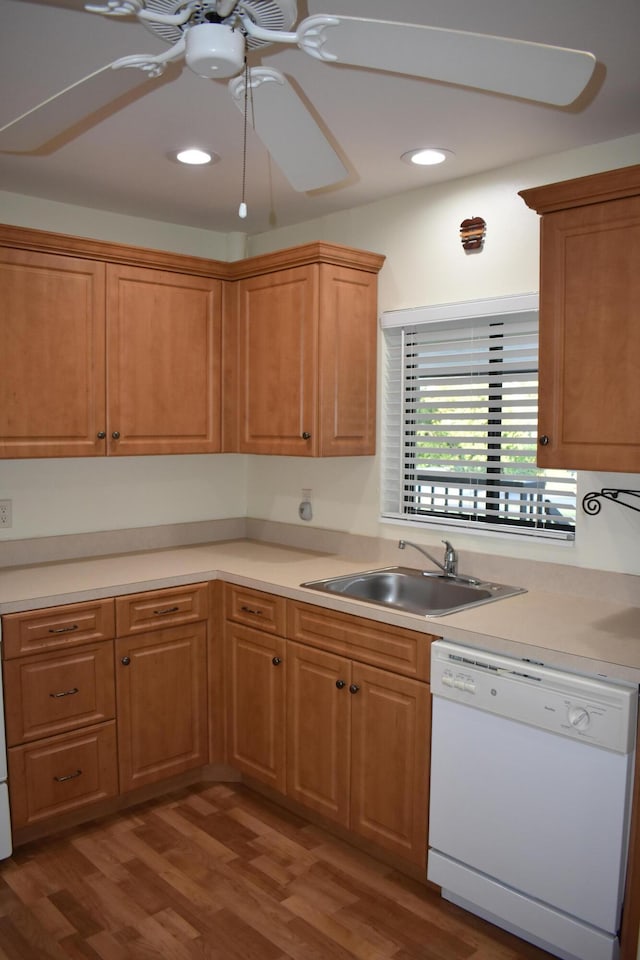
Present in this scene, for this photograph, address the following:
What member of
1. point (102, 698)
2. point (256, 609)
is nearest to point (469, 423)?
point (256, 609)

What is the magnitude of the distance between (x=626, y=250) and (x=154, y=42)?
4.63 ft

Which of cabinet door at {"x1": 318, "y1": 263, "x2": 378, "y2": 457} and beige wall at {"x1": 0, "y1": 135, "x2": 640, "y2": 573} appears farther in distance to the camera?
cabinet door at {"x1": 318, "y1": 263, "x2": 378, "y2": 457}

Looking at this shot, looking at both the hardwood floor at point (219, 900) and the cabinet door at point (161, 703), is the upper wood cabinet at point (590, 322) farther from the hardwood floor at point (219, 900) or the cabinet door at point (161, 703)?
the cabinet door at point (161, 703)

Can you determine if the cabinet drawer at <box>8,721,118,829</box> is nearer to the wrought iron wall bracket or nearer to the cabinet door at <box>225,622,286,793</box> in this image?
A: the cabinet door at <box>225,622,286,793</box>

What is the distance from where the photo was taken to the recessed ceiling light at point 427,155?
8.95 ft

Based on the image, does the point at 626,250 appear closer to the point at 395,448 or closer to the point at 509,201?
the point at 509,201

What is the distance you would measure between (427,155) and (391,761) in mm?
2144

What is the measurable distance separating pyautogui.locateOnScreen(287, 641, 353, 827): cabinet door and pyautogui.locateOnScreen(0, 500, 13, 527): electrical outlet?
137cm

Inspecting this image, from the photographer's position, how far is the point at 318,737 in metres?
2.87

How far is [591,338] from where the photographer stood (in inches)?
90.5

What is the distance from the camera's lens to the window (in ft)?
9.62

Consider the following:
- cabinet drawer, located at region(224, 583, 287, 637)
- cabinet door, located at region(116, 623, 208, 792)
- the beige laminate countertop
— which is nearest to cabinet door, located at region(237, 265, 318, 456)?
the beige laminate countertop

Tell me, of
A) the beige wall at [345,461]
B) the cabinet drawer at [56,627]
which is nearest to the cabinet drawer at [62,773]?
the cabinet drawer at [56,627]

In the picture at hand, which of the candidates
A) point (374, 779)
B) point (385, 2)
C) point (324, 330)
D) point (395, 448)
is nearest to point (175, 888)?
point (374, 779)
